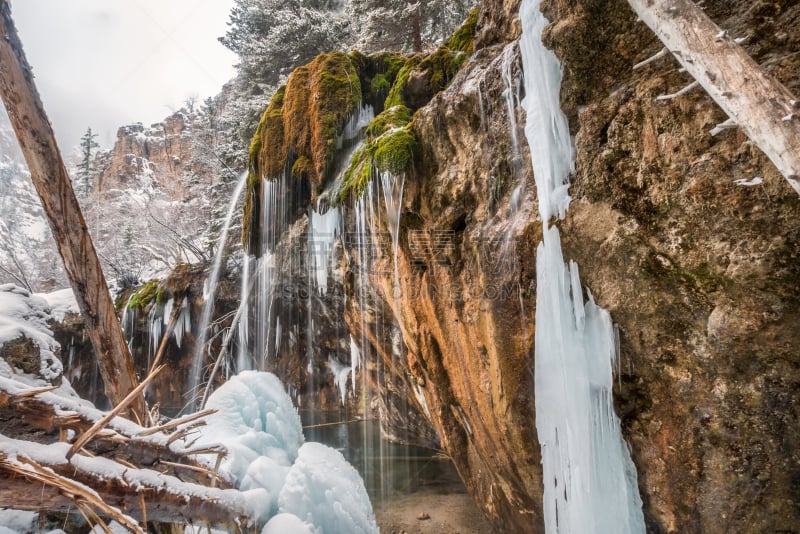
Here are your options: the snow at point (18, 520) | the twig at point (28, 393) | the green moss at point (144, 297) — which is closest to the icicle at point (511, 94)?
the twig at point (28, 393)

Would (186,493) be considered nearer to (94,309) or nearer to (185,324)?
(94,309)

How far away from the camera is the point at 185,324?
11586 millimetres

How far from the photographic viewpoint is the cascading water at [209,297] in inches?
445

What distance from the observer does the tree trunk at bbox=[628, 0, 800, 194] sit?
1923 mm

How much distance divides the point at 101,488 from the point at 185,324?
11.7m

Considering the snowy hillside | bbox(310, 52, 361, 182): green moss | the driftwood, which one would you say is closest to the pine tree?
the snowy hillside

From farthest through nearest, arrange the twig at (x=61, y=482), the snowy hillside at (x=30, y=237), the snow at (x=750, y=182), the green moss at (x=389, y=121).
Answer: the snowy hillside at (x=30, y=237), the green moss at (x=389, y=121), the snow at (x=750, y=182), the twig at (x=61, y=482)

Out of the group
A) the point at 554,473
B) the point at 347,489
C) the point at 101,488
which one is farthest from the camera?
the point at 554,473

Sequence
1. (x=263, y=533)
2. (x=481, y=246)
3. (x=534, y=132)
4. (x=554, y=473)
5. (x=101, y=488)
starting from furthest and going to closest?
(x=481, y=246) → (x=534, y=132) → (x=554, y=473) → (x=263, y=533) → (x=101, y=488)

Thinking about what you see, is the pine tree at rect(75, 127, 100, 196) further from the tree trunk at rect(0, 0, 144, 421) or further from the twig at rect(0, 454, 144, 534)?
the twig at rect(0, 454, 144, 534)

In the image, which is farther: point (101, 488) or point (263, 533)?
point (263, 533)

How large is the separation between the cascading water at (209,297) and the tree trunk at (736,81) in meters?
11.8

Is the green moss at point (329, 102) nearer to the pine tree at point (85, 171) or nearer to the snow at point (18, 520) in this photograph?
the snow at point (18, 520)

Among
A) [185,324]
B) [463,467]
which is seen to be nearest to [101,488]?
[463,467]
